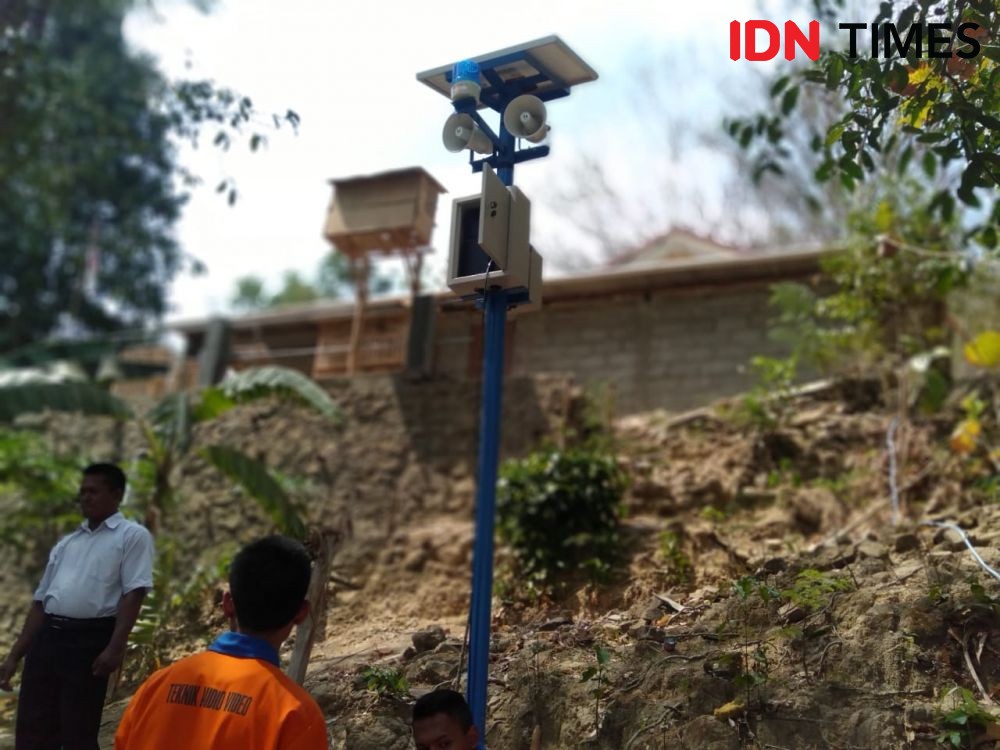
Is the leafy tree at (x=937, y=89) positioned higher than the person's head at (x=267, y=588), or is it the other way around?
the leafy tree at (x=937, y=89)

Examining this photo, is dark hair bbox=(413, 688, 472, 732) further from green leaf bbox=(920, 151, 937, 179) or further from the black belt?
green leaf bbox=(920, 151, 937, 179)

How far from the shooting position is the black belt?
4242 mm

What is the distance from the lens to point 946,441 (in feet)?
29.0

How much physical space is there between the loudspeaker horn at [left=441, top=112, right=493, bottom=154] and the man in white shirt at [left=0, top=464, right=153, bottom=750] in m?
2.27

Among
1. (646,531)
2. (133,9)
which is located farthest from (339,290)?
(646,531)

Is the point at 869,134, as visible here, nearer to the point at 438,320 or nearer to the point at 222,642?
the point at 222,642

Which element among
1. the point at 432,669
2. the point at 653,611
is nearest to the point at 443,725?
the point at 432,669

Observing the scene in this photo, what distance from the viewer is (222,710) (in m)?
2.65

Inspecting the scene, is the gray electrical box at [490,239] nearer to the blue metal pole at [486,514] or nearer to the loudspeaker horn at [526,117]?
the blue metal pole at [486,514]

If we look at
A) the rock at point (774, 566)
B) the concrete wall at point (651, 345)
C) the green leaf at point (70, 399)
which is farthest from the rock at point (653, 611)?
the concrete wall at point (651, 345)

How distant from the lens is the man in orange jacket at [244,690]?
103 inches

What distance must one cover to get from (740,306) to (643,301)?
120 centimetres

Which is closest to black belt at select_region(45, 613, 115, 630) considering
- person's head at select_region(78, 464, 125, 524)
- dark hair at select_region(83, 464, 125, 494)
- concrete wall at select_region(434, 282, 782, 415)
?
person's head at select_region(78, 464, 125, 524)

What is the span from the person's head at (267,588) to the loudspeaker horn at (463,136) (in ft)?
7.89
